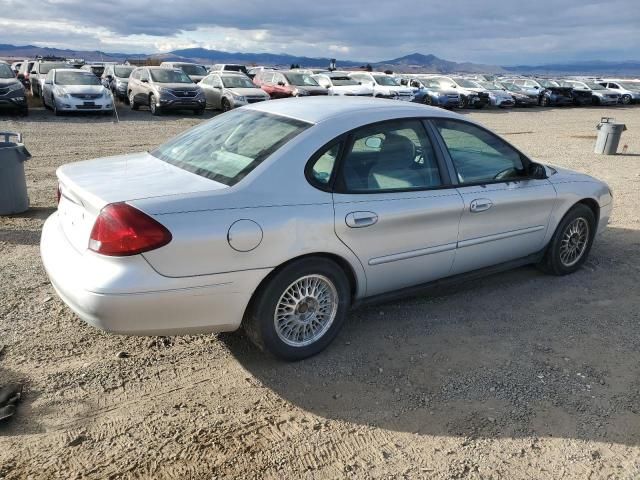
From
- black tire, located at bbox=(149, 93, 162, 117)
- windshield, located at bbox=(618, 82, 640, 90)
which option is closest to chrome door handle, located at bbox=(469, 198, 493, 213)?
black tire, located at bbox=(149, 93, 162, 117)

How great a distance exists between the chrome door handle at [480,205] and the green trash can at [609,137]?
1039cm

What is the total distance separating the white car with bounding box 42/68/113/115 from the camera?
17.0 meters

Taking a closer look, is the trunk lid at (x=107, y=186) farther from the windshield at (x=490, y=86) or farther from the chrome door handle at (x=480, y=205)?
the windshield at (x=490, y=86)

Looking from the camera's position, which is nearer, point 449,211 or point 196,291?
A: point 196,291

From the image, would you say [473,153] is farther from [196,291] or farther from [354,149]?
[196,291]

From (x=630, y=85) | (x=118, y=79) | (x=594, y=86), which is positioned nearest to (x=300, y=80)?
(x=118, y=79)

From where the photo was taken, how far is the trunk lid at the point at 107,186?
300cm

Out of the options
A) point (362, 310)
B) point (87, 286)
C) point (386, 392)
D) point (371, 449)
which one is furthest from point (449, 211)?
point (87, 286)

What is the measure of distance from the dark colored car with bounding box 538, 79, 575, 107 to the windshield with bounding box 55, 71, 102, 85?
24.1 meters

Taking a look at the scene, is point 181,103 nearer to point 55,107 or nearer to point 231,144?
point 55,107

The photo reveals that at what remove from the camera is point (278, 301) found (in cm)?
326

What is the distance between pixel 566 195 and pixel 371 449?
3123mm

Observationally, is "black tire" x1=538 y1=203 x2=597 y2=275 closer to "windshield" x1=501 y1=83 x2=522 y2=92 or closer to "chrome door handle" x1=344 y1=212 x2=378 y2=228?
"chrome door handle" x1=344 y1=212 x2=378 y2=228

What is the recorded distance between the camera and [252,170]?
3.24 m
